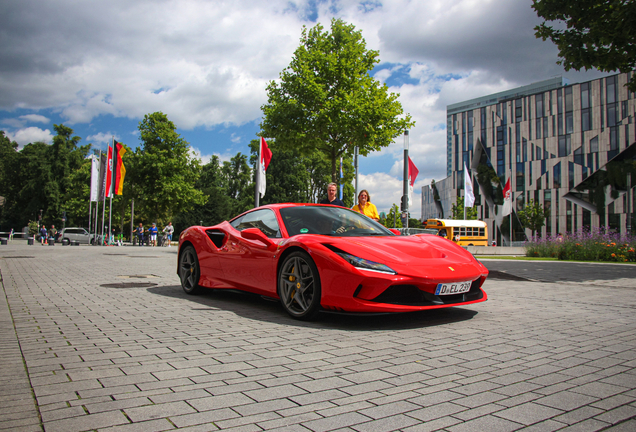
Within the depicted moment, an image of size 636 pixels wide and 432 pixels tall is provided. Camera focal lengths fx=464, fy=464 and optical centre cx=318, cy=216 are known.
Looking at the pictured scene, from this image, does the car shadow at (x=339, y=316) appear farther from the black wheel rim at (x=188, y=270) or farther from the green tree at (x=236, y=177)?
the green tree at (x=236, y=177)

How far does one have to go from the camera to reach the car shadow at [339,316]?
456 centimetres

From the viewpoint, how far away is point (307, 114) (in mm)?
20188

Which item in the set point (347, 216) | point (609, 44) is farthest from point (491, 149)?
point (347, 216)

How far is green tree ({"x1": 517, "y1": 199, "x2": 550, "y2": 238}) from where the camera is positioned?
177 ft

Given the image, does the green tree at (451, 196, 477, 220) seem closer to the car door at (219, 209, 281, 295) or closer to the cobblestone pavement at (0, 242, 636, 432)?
the cobblestone pavement at (0, 242, 636, 432)

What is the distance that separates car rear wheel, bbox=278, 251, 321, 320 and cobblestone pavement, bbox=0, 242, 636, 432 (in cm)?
15

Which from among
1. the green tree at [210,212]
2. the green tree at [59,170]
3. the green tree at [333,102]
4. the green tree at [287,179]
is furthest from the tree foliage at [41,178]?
the green tree at [333,102]

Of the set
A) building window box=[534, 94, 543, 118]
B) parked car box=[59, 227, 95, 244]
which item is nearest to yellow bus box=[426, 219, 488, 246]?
building window box=[534, 94, 543, 118]

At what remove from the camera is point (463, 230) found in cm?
4238

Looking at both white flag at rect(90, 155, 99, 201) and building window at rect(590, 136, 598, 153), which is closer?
white flag at rect(90, 155, 99, 201)

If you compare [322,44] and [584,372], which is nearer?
[584,372]

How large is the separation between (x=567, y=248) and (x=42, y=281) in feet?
62.8

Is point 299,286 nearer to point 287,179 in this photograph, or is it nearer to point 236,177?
point 287,179

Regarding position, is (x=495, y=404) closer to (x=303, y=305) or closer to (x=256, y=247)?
(x=303, y=305)
